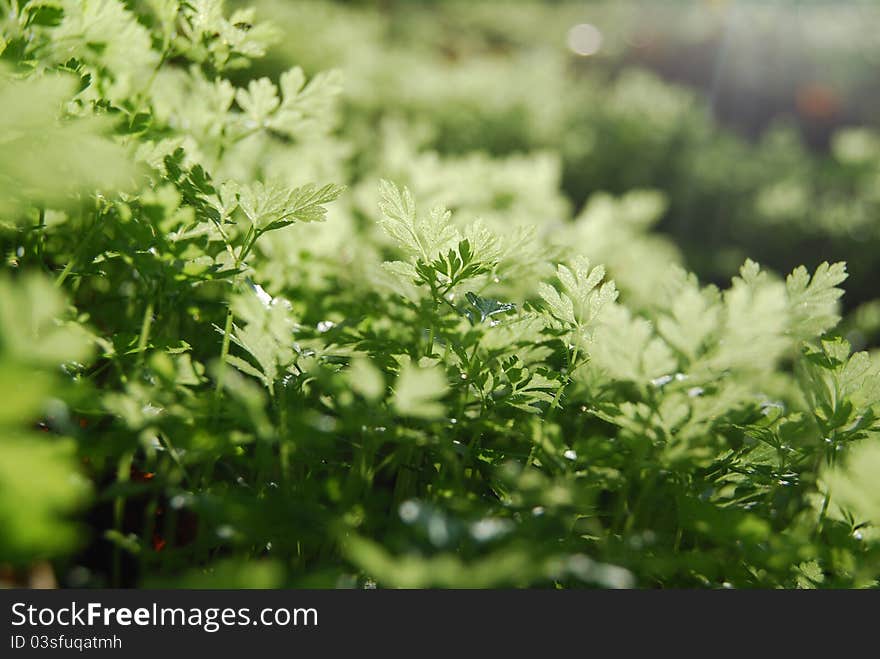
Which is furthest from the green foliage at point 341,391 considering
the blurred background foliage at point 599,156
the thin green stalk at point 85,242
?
the blurred background foliage at point 599,156

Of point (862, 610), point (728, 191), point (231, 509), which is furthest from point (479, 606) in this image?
point (728, 191)

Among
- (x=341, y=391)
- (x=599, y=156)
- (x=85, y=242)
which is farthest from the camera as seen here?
(x=599, y=156)

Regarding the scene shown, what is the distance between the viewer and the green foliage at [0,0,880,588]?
55 centimetres

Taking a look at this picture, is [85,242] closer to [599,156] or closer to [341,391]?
[341,391]

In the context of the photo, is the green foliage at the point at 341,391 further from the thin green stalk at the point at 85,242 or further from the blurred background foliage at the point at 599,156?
the blurred background foliage at the point at 599,156

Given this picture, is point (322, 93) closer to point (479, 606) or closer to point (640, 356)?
point (640, 356)

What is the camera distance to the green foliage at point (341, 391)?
55 cm

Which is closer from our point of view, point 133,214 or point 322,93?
point 133,214

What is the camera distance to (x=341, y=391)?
655mm

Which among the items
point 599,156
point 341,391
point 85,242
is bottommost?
point 341,391

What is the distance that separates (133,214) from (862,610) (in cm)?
92

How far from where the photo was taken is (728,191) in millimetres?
4461

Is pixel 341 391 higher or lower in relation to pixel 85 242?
lower

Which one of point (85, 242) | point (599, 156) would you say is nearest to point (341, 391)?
point (85, 242)
